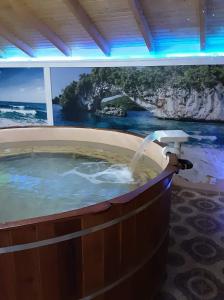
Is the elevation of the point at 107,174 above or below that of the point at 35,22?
below

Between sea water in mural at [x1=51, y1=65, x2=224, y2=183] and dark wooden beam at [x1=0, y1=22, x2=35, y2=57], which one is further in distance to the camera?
dark wooden beam at [x1=0, y1=22, x2=35, y2=57]

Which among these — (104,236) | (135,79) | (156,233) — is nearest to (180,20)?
(135,79)

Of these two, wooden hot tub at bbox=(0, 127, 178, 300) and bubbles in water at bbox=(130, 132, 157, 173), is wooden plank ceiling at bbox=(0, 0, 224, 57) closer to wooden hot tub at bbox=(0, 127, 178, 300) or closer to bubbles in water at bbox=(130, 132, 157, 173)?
bubbles in water at bbox=(130, 132, 157, 173)

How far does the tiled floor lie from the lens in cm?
211

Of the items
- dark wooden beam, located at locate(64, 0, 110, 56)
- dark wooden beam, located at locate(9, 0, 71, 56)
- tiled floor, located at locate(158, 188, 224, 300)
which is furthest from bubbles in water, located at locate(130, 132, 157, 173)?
dark wooden beam, located at locate(9, 0, 71, 56)

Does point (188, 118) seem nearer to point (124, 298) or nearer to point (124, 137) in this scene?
point (124, 137)

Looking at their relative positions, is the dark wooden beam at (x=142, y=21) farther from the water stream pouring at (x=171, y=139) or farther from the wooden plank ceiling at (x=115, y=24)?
the water stream pouring at (x=171, y=139)

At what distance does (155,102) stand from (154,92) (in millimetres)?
163

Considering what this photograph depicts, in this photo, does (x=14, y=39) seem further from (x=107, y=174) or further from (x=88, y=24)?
(x=107, y=174)

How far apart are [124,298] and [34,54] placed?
4645 millimetres

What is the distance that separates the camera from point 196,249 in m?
2.59

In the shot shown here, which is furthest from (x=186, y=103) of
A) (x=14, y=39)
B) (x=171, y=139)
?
(x=14, y=39)

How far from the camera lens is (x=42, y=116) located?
5520mm

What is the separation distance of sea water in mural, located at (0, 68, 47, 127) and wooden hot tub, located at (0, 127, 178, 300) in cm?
404
